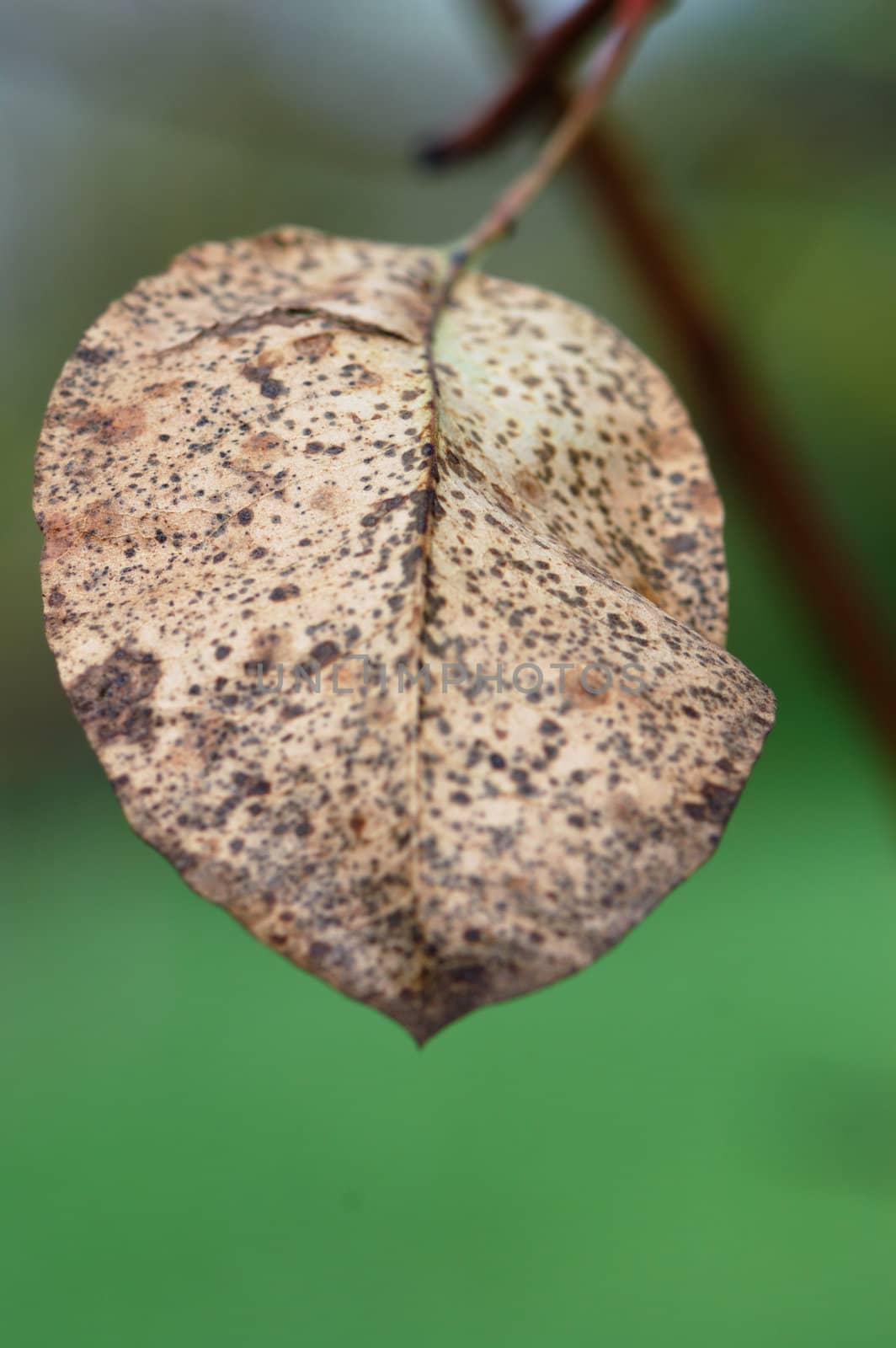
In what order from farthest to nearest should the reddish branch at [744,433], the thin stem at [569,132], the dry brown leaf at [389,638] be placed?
the reddish branch at [744,433] < the thin stem at [569,132] < the dry brown leaf at [389,638]

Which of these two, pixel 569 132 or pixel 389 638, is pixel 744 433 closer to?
pixel 569 132

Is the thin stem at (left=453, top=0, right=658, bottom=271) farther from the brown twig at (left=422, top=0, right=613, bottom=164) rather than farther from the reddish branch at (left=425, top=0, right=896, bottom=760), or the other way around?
the reddish branch at (left=425, top=0, right=896, bottom=760)

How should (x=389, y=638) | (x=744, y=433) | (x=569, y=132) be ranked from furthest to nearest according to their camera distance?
(x=744, y=433) → (x=569, y=132) → (x=389, y=638)

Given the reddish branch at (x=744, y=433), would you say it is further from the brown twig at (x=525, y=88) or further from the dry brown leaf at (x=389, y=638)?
the dry brown leaf at (x=389, y=638)

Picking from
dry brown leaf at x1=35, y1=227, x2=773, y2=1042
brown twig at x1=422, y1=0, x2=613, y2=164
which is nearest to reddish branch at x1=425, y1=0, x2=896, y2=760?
brown twig at x1=422, y1=0, x2=613, y2=164

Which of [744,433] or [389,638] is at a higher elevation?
[744,433]

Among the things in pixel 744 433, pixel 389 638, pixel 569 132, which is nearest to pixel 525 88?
pixel 569 132

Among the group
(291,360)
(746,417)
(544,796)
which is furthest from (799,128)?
(544,796)

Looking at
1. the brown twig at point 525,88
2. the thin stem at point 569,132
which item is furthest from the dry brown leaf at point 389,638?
the brown twig at point 525,88
